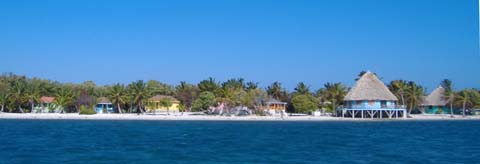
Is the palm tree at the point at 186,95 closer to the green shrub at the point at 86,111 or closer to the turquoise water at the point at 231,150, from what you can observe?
the green shrub at the point at 86,111

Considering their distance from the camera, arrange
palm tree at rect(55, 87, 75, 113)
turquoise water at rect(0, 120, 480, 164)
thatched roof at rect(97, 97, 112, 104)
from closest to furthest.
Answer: turquoise water at rect(0, 120, 480, 164) → palm tree at rect(55, 87, 75, 113) → thatched roof at rect(97, 97, 112, 104)

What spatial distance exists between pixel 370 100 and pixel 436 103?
→ 21.9 m

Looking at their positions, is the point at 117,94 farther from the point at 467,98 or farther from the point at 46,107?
the point at 467,98

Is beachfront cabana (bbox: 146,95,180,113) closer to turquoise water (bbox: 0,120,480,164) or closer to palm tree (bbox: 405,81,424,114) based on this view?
palm tree (bbox: 405,81,424,114)

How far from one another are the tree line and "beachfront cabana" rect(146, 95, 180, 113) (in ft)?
3.15

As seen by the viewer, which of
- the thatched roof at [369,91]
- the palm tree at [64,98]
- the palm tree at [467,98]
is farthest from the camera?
the palm tree at [467,98]

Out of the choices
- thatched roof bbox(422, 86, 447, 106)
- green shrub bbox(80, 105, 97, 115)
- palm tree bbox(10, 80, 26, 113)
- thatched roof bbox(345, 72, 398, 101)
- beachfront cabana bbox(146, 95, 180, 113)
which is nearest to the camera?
thatched roof bbox(345, 72, 398, 101)

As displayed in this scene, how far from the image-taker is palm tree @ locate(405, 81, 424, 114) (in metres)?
87.5

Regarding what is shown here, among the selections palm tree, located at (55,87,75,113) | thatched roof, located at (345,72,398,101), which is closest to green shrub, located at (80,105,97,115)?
palm tree, located at (55,87,75,113)

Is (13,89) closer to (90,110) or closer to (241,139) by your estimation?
(90,110)

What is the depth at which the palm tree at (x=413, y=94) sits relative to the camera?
287 ft

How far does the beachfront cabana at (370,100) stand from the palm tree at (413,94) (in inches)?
274

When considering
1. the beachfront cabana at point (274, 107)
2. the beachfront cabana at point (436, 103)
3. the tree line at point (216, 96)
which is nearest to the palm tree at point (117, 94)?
the tree line at point (216, 96)

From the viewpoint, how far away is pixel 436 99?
315ft
